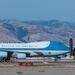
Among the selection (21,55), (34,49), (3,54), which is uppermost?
(34,49)

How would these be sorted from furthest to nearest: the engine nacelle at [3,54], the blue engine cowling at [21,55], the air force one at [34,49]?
the air force one at [34,49] → the blue engine cowling at [21,55] → the engine nacelle at [3,54]

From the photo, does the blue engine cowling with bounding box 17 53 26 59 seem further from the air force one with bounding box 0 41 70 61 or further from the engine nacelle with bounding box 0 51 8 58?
the engine nacelle with bounding box 0 51 8 58

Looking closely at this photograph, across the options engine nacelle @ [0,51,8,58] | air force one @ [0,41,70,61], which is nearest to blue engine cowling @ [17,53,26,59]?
air force one @ [0,41,70,61]

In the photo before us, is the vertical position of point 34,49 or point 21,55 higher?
point 34,49

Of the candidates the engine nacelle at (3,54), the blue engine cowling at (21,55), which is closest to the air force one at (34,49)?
the blue engine cowling at (21,55)

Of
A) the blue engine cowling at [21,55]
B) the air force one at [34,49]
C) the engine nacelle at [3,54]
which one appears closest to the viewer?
the engine nacelle at [3,54]

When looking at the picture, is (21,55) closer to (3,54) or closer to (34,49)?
(34,49)

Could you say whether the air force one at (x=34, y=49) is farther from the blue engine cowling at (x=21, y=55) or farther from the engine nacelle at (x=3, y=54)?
the engine nacelle at (x=3, y=54)

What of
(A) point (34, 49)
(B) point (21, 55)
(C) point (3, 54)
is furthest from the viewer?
(A) point (34, 49)

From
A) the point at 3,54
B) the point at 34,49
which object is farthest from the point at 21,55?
the point at 3,54

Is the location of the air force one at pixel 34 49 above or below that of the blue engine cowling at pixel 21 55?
above

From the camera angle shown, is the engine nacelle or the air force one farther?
the air force one

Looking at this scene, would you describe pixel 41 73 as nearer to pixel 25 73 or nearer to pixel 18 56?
pixel 25 73

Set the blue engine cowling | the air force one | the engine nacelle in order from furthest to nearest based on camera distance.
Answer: the air force one, the blue engine cowling, the engine nacelle
